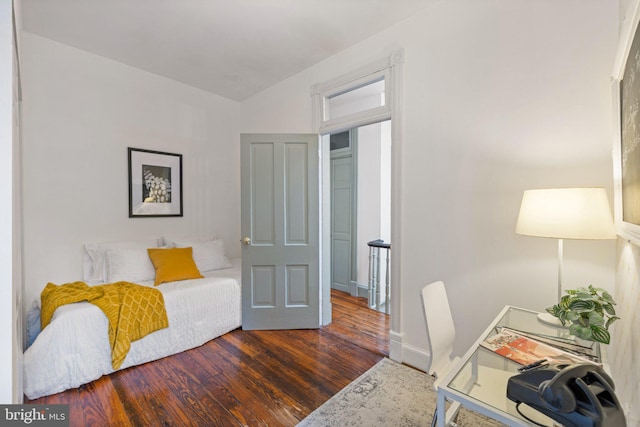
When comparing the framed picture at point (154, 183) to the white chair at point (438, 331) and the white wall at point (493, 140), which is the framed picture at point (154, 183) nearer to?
the white wall at point (493, 140)

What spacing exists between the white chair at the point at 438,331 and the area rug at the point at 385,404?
0.30 meters

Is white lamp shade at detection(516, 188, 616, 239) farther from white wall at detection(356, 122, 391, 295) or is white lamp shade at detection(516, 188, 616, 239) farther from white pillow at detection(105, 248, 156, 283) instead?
white pillow at detection(105, 248, 156, 283)

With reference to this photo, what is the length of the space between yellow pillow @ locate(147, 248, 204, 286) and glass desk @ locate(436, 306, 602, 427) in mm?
2613

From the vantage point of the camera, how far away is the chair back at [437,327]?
1.45 m

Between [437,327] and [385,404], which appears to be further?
[385,404]

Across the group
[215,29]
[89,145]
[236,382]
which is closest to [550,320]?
[236,382]

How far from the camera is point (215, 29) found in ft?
8.13

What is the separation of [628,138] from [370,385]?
79.4 inches

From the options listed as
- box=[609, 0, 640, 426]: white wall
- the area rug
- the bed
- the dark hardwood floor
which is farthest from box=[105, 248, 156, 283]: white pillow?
box=[609, 0, 640, 426]: white wall

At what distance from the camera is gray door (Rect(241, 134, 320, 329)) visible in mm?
3045

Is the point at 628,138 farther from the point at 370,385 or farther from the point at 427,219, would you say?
the point at 370,385

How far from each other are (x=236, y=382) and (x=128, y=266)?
65.4 inches

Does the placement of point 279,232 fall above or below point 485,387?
above

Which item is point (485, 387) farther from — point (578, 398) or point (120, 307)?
point (120, 307)
